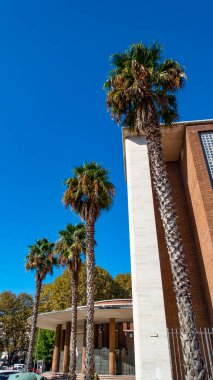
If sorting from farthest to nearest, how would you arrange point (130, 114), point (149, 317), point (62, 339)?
point (62, 339), point (130, 114), point (149, 317)

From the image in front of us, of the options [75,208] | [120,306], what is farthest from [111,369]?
[75,208]

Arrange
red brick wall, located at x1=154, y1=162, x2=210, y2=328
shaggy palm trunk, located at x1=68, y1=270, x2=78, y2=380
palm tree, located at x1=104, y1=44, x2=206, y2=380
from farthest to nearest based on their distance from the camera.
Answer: shaggy palm trunk, located at x1=68, y1=270, x2=78, y2=380
red brick wall, located at x1=154, y1=162, x2=210, y2=328
palm tree, located at x1=104, y1=44, x2=206, y2=380

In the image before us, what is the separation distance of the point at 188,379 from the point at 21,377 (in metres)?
7.05

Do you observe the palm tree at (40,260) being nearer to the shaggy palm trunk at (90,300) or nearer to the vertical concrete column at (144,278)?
the shaggy palm trunk at (90,300)

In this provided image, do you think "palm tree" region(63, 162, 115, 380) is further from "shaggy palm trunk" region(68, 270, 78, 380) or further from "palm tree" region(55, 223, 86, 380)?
"shaggy palm trunk" region(68, 270, 78, 380)

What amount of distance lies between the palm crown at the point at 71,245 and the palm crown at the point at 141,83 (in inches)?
487

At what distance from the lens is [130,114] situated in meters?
13.4

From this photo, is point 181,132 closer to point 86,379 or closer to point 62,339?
point 86,379

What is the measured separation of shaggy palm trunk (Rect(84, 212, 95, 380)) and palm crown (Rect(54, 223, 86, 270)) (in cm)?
513

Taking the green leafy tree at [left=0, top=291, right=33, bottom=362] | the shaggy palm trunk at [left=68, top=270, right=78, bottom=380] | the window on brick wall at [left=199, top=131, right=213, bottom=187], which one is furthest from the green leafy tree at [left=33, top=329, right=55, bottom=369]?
the window on brick wall at [left=199, top=131, right=213, bottom=187]

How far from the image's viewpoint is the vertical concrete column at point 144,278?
11.4 m

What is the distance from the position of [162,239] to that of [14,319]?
4187cm

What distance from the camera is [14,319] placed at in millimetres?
49312

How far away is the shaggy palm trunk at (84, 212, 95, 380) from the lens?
14509 mm
